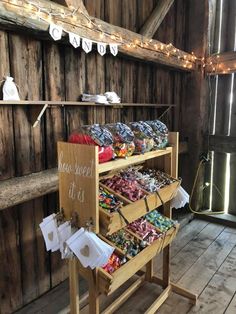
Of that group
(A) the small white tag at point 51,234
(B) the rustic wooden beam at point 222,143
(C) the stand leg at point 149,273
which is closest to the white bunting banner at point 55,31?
(A) the small white tag at point 51,234

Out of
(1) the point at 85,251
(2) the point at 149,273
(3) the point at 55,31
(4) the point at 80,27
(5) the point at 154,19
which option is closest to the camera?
(1) the point at 85,251

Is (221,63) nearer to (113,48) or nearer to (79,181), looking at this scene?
(113,48)

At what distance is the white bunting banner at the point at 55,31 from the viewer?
1.73 metres

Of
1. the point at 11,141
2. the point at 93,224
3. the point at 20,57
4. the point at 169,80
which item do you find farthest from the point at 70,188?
the point at 169,80

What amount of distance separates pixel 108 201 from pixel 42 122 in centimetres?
93

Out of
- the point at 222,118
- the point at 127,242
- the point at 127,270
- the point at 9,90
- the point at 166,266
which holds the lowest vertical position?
the point at 166,266

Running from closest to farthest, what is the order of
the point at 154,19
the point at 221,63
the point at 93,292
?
the point at 93,292 < the point at 154,19 < the point at 221,63

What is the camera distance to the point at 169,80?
11.3 ft

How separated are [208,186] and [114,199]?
8.35 ft

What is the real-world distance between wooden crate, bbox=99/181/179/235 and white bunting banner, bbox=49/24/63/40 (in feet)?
3.45

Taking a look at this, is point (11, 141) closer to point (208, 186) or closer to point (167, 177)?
point (167, 177)

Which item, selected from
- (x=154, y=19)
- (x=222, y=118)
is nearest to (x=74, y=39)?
(x=154, y=19)

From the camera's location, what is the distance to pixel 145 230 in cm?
186

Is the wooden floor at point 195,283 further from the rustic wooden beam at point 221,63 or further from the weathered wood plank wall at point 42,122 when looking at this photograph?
the rustic wooden beam at point 221,63
